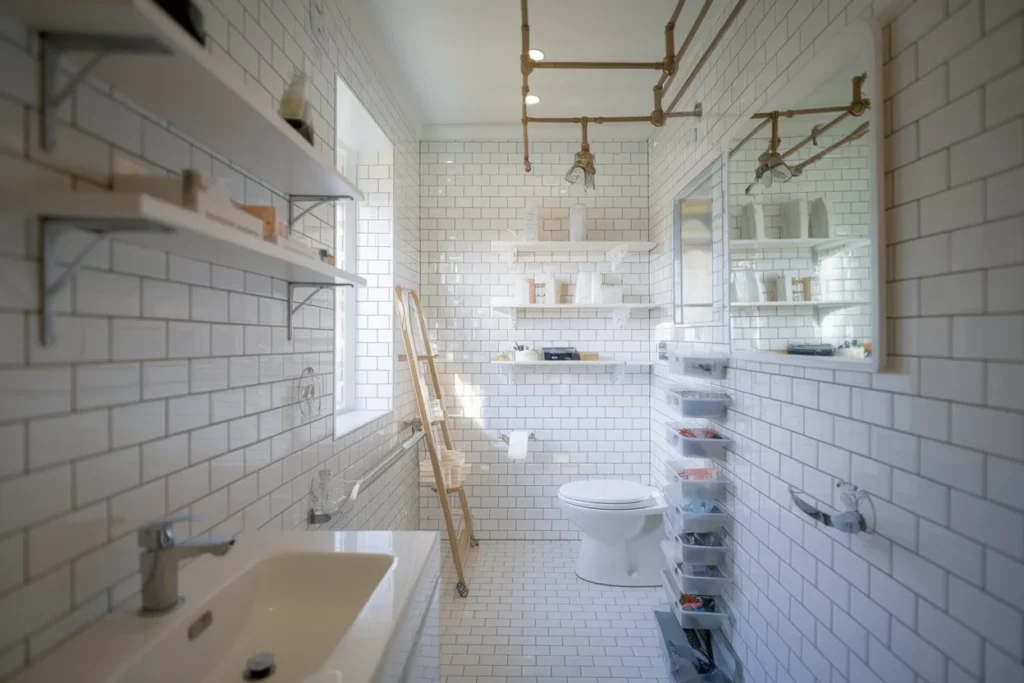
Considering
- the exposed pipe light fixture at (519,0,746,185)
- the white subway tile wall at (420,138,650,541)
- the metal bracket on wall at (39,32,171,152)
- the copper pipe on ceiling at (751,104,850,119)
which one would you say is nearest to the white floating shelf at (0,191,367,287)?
the metal bracket on wall at (39,32,171,152)

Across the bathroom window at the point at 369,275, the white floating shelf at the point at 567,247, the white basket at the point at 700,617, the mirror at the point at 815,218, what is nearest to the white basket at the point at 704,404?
the mirror at the point at 815,218

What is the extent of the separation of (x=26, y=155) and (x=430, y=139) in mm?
3083

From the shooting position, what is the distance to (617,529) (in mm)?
2938

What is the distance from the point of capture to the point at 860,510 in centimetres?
132

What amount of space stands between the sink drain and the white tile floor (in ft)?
4.75

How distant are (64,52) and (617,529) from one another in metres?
2.92

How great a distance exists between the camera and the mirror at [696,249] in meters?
2.44

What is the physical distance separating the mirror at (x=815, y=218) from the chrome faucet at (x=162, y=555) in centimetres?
152

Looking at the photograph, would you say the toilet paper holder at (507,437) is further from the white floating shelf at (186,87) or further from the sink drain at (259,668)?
the sink drain at (259,668)

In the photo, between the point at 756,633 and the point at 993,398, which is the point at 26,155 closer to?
the point at 993,398

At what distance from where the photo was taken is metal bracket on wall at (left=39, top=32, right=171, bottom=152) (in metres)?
0.79

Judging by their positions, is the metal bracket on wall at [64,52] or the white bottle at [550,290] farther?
the white bottle at [550,290]

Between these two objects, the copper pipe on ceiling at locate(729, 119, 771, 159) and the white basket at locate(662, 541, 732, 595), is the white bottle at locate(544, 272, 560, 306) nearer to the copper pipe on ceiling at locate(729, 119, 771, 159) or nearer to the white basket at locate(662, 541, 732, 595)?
the copper pipe on ceiling at locate(729, 119, 771, 159)

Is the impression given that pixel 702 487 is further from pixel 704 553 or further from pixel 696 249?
pixel 696 249
